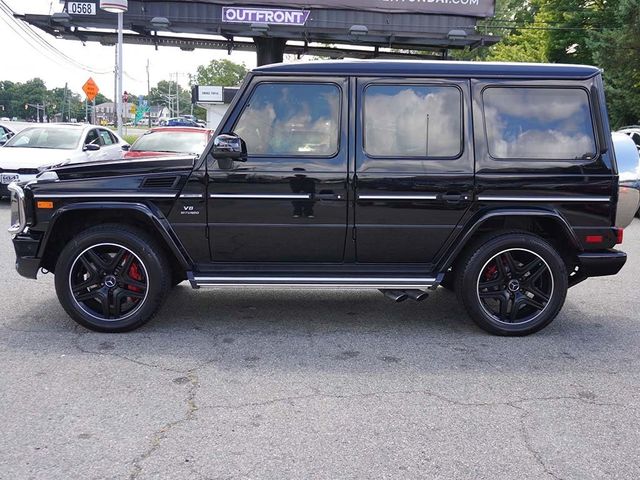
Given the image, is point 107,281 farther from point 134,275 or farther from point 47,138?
point 47,138

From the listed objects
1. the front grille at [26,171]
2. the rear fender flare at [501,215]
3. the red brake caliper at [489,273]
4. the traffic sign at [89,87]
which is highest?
the traffic sign at [89,87]

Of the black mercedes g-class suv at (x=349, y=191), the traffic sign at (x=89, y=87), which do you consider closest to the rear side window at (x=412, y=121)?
the black mercedes g-class suv at (x=349, y=191)

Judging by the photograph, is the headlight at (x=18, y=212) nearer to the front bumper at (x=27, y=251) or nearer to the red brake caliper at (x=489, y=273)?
the front bumper at (x=27, y=251)

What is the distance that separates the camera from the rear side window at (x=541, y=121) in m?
4.80

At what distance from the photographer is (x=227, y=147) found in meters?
4.50

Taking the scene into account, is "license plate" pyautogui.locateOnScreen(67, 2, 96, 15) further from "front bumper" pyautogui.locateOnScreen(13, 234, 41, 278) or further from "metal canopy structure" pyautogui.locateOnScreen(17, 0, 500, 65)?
"front bumper" pyautogui.locateOnScreen(13, 234, 41, 278)

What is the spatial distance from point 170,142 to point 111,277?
23.6 ft

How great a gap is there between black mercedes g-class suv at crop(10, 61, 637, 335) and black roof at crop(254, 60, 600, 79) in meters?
0.01

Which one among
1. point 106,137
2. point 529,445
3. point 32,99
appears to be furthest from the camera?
point 32,99

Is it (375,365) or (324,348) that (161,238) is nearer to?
(324,348)

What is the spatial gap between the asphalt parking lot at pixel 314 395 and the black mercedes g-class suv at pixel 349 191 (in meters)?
0.45

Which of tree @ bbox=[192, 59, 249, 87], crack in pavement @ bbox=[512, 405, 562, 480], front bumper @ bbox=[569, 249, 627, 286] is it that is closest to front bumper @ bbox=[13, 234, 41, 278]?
crack in pavement @ bbox=[512, 405, 562, 480]

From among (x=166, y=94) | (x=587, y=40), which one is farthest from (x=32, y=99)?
(x=587, y=40)

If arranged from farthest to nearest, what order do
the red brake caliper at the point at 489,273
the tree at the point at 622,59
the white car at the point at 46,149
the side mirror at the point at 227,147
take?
the tree at the point at 622,59
the white car at the point at 46,149
the red brake caliper at the point at 489,273
the side mirror at the point at 227,147
